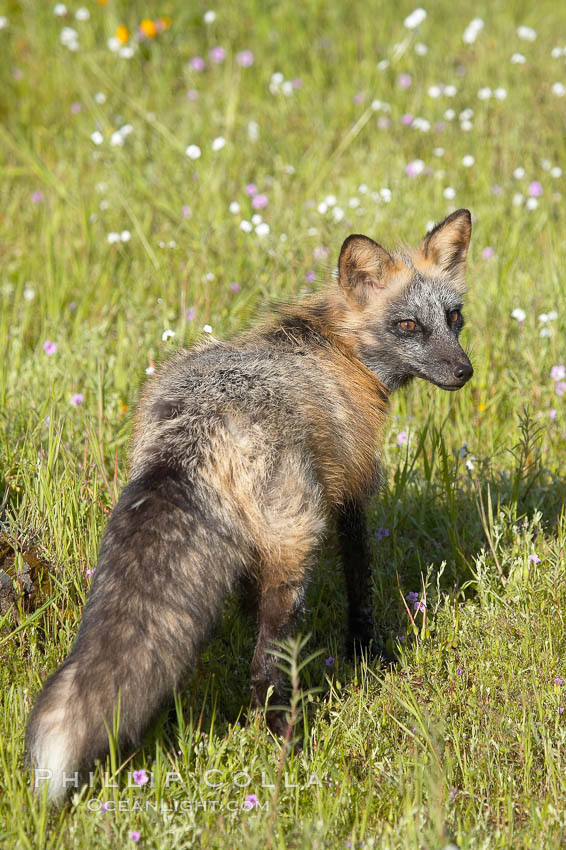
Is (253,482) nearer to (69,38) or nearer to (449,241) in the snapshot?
(449,241)

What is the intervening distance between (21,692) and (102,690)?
0.88 m

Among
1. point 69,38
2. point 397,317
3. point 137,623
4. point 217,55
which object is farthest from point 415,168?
point 137,623

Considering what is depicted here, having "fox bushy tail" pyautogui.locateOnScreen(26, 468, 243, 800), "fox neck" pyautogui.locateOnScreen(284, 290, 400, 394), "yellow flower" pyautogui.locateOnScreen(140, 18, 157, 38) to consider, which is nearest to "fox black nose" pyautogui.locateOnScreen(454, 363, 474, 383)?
"fox neck" pyautogui.locateOnScreen(284, 290, 400, 394)

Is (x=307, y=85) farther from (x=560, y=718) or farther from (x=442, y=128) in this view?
(x=560, y=718)

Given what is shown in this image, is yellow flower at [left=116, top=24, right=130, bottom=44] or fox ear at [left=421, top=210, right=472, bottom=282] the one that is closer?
fox ear at [left=421, top=210, right=472, bottom=282]

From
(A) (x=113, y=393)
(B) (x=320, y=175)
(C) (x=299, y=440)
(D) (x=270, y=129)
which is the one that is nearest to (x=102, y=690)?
(C) (x=299, y=440)

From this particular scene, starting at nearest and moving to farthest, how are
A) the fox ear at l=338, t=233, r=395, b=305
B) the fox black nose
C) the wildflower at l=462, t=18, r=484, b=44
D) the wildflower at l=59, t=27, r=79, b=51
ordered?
the fox black nose
the fox ear at l=338, t=233, r=395, b=305
the wildflower at l=59, t=27, r=79, b=51
the wildflower at l=462, t=18, r=484, b=44

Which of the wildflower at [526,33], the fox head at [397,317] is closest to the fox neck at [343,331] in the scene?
the fox head at [397,317]

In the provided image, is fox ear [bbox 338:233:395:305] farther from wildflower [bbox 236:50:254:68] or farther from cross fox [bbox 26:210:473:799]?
wildflower [bbox 236:50:254:68]

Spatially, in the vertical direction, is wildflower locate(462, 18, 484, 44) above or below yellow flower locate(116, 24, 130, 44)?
below

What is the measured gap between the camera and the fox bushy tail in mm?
2783

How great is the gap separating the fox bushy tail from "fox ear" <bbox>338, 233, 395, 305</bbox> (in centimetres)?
159

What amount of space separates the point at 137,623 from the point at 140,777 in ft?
2.22

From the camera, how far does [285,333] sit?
4051 millimetres
